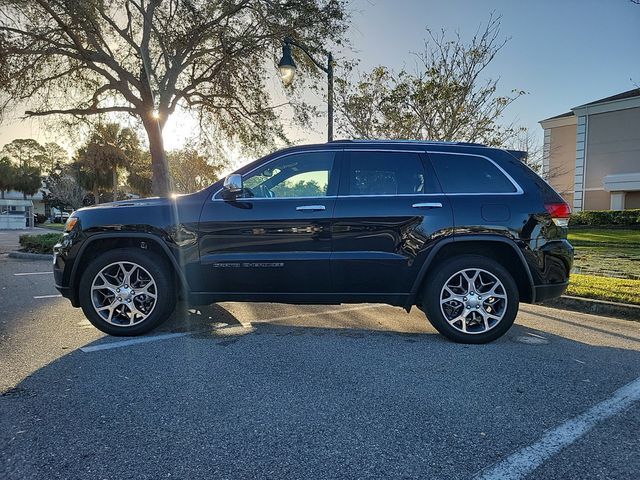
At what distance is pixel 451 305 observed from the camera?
4441 millimetres

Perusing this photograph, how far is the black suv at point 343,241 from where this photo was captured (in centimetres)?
438

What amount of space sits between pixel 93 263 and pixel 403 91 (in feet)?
36.1

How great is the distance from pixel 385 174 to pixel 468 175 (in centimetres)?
84

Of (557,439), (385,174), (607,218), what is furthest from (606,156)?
(557,439)

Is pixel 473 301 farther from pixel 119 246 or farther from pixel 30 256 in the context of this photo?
pixel 30 256

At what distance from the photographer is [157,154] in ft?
45.9

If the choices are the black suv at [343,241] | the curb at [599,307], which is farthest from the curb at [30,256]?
the curb at [599,307]

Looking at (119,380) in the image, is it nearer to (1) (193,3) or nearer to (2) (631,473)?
(2) (631,473)

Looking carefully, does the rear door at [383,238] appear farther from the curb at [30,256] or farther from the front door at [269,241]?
the curb at [30,256]

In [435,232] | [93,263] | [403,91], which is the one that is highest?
[403,91]

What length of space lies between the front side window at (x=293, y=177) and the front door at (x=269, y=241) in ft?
0.04

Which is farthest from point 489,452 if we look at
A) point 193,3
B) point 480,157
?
point 193,3

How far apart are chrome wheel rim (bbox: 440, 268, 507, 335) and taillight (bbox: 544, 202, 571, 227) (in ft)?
2.74

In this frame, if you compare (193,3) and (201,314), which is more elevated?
(193,3)
